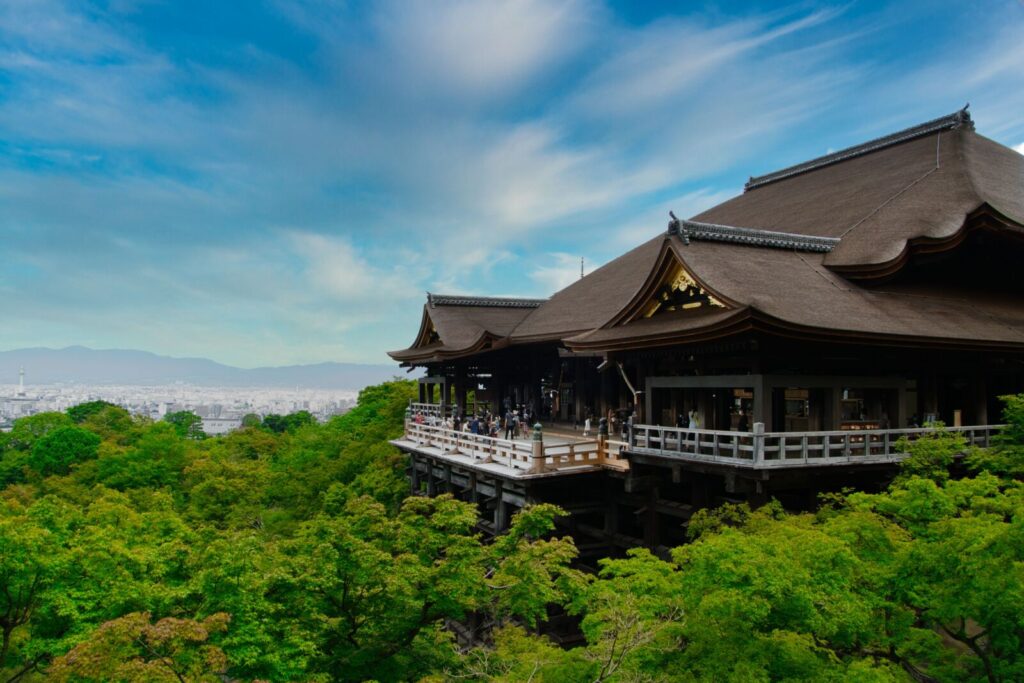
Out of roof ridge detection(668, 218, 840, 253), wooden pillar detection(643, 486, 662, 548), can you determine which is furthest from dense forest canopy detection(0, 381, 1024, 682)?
roof ridge detection(668, 218, 840, 253)

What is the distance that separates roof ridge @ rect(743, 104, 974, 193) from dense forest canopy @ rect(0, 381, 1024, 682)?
14.3 m

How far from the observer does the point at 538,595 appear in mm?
11633

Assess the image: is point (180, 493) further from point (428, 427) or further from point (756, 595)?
point (756, 595)

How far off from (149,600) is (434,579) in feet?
17.0

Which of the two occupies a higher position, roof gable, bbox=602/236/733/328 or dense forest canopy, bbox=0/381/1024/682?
roof gable, bbox=602/236/733/328

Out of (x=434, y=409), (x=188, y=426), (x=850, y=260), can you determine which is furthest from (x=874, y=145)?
(x=188, y=426)

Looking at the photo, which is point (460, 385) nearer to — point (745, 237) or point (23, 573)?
point (745, 237)

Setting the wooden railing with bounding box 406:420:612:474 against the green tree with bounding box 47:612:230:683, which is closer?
the green tree with bounding box 47:612:230:683

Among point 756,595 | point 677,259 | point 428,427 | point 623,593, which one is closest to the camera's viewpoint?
point 756,595

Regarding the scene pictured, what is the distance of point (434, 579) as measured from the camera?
11859 millimetres

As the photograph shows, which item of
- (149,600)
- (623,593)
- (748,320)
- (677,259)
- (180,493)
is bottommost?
(180,493)

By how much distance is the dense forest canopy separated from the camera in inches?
321

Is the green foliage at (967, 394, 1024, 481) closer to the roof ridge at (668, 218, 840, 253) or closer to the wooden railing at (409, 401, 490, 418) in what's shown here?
the roof ridge at (668, 218, 840, 253)

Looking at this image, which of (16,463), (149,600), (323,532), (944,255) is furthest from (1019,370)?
(16,463)
